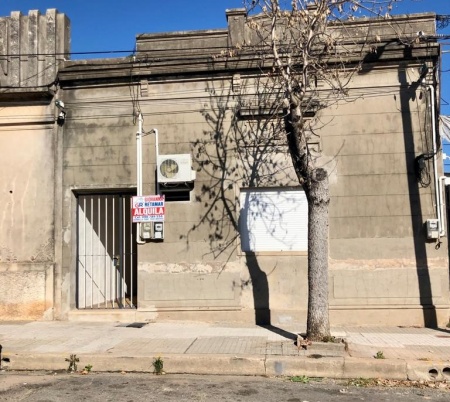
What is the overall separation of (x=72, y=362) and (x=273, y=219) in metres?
4.85

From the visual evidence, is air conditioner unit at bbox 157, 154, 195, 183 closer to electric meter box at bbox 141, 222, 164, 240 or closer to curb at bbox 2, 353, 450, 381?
electric meter box at bbox 141, 222, 164, 240

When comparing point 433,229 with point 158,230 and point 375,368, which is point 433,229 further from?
point 158,230

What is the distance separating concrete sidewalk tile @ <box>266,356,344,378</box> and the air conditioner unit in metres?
4.37

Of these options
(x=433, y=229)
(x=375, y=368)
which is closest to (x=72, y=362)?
(x=375, y=368)

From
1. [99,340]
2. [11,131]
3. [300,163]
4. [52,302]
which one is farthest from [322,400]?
[11,131]

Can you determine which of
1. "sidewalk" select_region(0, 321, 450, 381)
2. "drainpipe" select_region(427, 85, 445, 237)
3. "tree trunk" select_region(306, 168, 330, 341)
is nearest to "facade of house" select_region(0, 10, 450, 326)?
"drainpipe" select_region(427, 85, 445, 237)

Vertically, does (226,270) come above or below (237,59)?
below

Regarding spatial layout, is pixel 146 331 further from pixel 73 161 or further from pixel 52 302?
pixel 73 161

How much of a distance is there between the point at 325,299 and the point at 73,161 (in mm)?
6116

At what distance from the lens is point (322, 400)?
5773 millimetres

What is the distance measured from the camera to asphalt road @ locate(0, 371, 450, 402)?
5.86 m

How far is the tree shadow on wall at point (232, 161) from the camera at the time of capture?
10.1 metres

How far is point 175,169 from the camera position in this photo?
10070 mm

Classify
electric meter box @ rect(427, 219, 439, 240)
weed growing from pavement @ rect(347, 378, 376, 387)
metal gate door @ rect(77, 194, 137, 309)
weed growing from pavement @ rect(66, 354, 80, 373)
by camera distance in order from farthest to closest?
1. metal gate door @ rect(77, 194, 137, 309)
2. electric meter box @ rect(427, 219, 439, 240)
3. weed growing from pavement @ rect(66, 354, 80, 373)
4. weed growing from pavement @ rect(347, 378, 376, 387)
